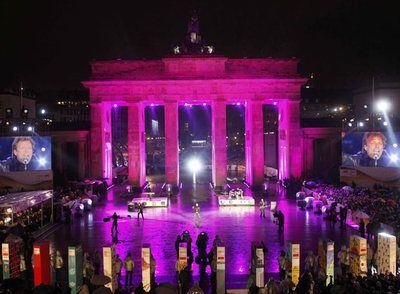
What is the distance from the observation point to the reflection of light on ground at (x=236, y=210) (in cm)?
3506

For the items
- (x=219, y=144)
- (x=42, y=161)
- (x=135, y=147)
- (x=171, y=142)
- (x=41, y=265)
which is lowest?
(x=41, y=265)

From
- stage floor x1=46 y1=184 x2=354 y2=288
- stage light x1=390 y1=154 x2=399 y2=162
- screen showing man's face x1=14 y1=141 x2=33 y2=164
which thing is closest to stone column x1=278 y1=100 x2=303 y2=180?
stage floor x1=46 y1=184 x2=354 y2=288

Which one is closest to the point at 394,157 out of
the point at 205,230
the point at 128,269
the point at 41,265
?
the point at 205,230

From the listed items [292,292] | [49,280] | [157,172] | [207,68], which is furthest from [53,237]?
[157,172]

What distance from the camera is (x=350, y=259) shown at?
18.2 meters

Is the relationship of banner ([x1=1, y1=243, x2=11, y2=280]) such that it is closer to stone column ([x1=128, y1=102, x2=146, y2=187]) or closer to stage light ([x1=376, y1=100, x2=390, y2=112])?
stone column ([x1=128, y1=102, x2=146, y2=187])

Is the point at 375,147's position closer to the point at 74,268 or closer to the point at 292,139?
the point at 292,139

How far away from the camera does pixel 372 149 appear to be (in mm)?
39750

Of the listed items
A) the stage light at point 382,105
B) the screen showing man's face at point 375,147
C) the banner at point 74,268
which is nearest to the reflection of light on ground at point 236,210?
the screen showing man's face at point 375,147

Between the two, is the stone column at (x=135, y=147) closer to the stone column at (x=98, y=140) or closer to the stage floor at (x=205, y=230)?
the stone column at (x=98, y=140)

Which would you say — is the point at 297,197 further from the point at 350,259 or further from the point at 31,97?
the point at 31,97

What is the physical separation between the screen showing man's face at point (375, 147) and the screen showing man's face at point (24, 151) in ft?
90.7

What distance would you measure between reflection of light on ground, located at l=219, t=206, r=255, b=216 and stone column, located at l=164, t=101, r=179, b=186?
491 inches

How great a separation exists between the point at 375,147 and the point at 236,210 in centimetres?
1337
